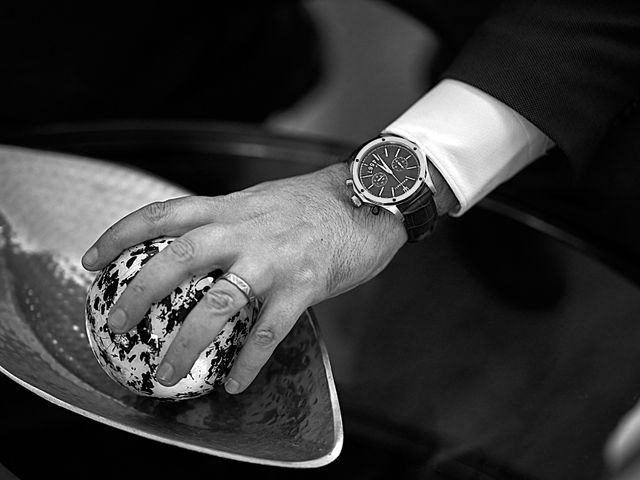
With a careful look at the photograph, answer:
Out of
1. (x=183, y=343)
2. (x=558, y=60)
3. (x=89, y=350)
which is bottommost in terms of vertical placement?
(x=89, y=350)

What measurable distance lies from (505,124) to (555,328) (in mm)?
246

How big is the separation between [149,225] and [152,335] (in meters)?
0.08

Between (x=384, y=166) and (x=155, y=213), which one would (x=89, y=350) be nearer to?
(x=155, y=213)

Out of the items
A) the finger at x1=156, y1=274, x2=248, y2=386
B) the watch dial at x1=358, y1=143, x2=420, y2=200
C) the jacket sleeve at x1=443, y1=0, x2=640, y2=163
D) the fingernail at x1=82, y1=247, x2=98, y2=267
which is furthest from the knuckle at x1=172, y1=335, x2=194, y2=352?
the jacket sleeve at x1=443, y1=0, x2=640, y2=163

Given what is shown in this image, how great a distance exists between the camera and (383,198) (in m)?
0.71

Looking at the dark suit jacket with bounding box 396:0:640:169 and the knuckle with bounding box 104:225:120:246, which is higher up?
the dark suit jacket with bounding box 396:0:640:169

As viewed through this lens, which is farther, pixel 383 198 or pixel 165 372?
pixel 383 198

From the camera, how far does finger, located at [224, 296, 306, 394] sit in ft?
2.07

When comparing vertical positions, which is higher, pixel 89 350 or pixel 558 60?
pixel 558 60

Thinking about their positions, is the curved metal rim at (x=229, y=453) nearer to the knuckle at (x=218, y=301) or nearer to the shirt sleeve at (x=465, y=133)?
the knuckle at (x=218, y=301)

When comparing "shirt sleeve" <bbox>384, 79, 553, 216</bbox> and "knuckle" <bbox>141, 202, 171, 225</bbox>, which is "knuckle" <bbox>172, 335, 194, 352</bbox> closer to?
"knuckle" <bbox>141, 202, 171, 225</bbox>

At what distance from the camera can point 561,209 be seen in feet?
3.33

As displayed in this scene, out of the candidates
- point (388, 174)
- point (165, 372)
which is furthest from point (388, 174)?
point (165, 372)

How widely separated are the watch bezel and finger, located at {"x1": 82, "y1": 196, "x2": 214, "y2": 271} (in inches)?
5.4
